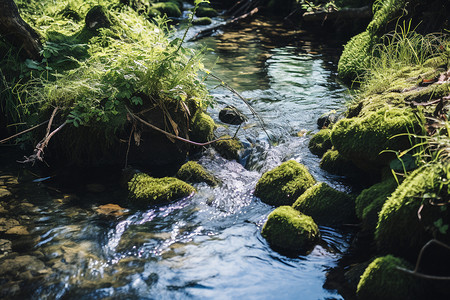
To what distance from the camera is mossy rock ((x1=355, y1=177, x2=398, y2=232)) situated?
345 centimetres

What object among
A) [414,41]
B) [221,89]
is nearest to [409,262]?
[414,41]

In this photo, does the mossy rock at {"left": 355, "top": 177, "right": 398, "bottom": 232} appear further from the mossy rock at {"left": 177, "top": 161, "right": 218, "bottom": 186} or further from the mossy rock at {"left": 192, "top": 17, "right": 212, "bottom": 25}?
the mossy rock at {"left": 192, "top": 17, "right": 212, "bottom": 25}

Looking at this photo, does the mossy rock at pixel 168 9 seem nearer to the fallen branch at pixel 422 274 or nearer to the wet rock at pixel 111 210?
the wet rock at pixel 111 210

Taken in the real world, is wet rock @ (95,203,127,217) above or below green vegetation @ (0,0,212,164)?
below

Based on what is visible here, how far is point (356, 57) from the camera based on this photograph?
7844 mm

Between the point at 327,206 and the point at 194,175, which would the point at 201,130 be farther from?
the point at 327,206

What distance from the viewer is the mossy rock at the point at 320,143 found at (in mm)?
5270

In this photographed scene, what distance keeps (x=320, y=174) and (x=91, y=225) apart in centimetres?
256

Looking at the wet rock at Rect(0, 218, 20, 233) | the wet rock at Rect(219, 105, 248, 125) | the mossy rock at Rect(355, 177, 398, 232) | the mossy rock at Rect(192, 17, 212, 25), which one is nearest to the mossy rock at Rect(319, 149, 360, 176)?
the mossy rock at Rect(355, 177, 398, 232)

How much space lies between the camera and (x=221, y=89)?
785cm

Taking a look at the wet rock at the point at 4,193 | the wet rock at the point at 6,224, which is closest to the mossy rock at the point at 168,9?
the wet rock at the point at 4,193

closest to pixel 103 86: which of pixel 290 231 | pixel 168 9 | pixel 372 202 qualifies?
pixel 290 231

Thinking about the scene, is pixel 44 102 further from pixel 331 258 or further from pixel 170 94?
pixel 331 258

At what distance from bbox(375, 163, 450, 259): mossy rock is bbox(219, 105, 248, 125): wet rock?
139 inches
